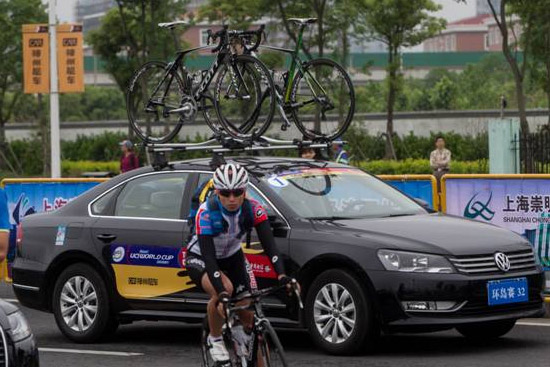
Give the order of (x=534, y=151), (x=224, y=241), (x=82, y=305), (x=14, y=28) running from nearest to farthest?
1. (x=224, y=241)
2. (x=82, y=305)
3. (x=534, y=151)
4. (x=14, y=28)

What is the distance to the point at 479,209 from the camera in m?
15.4

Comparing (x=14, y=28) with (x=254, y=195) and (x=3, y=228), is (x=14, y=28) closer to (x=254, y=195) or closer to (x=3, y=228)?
(x=254, y=195)

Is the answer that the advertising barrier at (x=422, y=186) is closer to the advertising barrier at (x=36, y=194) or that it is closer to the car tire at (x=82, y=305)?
the car tire at (x=82, y=305)

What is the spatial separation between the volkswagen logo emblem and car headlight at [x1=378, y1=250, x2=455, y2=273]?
44 cm

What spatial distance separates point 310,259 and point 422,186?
16.3 ft

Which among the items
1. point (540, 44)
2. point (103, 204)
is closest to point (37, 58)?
point (540, 44)

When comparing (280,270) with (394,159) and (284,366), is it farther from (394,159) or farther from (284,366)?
(394,159)

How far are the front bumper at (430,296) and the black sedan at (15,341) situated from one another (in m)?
3.48

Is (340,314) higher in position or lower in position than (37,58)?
lower

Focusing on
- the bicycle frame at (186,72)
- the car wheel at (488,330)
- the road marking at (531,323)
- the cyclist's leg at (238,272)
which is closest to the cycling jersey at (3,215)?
the cyclist's leg at (238,272)

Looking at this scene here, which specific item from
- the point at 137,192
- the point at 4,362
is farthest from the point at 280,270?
the point at 137,192

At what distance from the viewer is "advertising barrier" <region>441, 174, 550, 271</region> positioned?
14.8 m

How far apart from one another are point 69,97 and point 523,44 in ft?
189

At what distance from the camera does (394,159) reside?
42.9 m
